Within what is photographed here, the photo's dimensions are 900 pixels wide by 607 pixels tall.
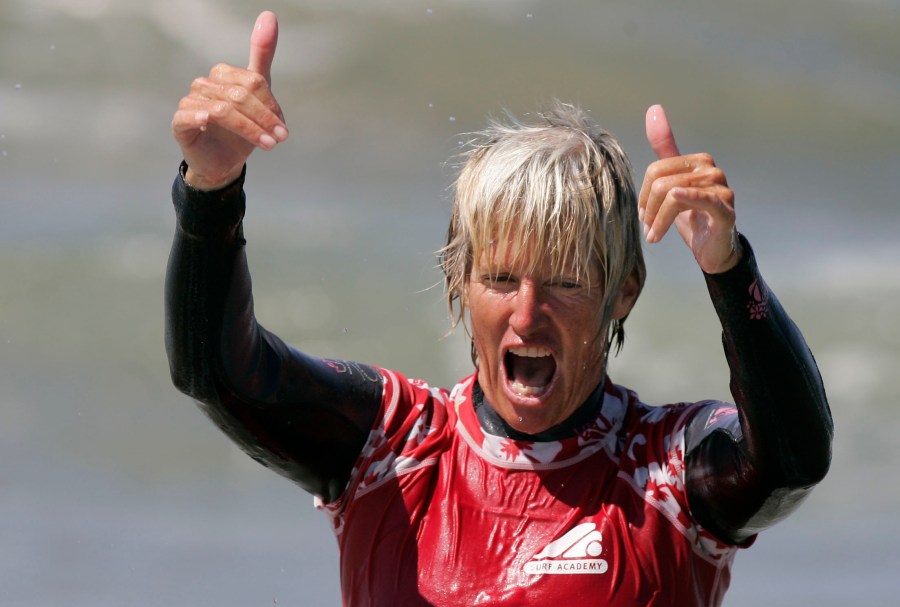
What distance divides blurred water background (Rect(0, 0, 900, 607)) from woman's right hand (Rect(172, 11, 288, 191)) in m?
2.68

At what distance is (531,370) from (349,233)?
5.14 metres

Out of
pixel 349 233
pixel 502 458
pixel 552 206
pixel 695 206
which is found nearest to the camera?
pixel 695 206

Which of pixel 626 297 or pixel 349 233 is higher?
pixel 349 233

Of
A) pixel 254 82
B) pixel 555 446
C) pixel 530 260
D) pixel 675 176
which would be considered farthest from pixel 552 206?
pixel 254 82

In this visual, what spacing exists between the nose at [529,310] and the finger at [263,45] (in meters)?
0.56

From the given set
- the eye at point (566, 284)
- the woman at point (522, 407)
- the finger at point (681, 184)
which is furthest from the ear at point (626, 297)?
the finger at point (681, 184)

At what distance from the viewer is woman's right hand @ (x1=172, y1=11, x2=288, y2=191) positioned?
2.14 meters

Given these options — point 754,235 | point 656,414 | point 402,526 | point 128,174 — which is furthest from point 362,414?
point 128,174

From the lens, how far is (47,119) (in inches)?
342

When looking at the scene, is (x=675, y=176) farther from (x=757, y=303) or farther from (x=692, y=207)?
(x=757, y=303)

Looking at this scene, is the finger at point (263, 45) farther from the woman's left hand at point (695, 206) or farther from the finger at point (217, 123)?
the woman's left hand at point (695, 206)

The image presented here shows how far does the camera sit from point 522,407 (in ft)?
8.13

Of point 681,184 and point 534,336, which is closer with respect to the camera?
point 681,184

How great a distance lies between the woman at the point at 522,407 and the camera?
223cm
